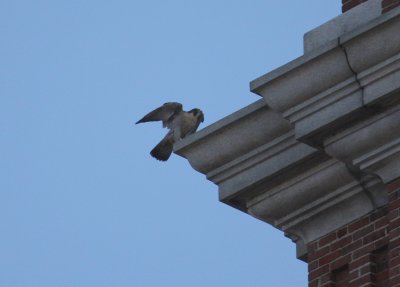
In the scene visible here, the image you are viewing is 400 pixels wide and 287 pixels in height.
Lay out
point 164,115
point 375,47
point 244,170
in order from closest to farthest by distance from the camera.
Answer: point 375,47 < point 244,170 < point 164,115

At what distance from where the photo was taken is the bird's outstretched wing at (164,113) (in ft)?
65.6

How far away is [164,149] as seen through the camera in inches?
788

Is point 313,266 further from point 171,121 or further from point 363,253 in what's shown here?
point 171,121

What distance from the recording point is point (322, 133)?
15.8 meters

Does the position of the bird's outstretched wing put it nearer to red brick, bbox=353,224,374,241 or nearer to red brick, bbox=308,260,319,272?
red brick, bbox=308,260,319,272

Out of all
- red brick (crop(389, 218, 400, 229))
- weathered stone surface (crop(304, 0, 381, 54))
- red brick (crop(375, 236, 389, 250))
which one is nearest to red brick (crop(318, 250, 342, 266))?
red brick (crop(375, 236, 389, 250))

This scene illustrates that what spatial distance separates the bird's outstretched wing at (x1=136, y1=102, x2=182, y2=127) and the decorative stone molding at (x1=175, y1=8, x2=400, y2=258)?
311cm

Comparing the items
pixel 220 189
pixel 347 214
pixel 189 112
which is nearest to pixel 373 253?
pixel 347 214

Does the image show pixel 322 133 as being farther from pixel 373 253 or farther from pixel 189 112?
pixel 189 112

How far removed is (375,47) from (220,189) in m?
1.99

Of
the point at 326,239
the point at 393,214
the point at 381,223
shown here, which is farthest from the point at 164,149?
the point at 393,214

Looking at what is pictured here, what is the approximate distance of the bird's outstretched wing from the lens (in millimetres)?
19984

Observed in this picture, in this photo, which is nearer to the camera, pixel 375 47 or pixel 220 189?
pixel 375 47

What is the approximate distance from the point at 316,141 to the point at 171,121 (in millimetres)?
4077
